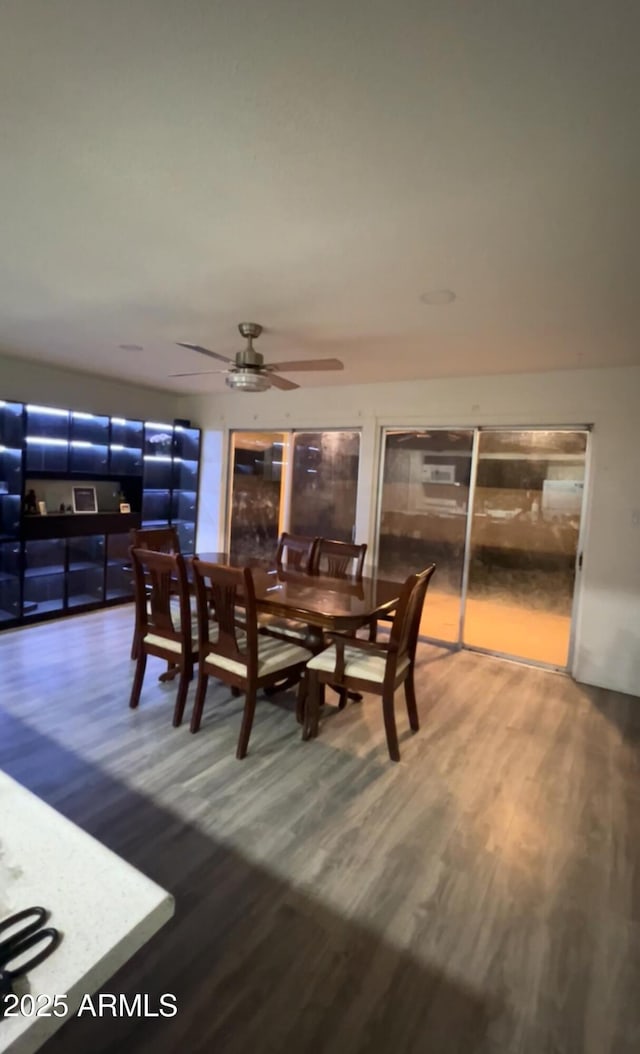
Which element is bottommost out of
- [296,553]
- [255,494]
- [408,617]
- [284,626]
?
[284,626]

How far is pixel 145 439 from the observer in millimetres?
5656

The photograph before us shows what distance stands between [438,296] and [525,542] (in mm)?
2690

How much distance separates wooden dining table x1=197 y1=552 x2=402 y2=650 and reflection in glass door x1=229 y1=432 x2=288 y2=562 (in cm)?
252

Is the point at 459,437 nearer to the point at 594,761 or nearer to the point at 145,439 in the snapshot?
the point at 594,761

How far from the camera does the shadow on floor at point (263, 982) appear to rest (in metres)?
1.35

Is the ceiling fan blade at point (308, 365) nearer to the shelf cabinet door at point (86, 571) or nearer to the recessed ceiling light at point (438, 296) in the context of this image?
the recessed ceiling light at point (438, 296)

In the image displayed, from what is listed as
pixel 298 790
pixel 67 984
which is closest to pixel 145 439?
pixel 298 790

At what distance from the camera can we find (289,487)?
5.75 m

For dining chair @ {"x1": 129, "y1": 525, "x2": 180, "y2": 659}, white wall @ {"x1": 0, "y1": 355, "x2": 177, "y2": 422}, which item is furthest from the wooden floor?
white wall @ {"x1": 0, "y1": 355, "x2": 177, "y2": 422}

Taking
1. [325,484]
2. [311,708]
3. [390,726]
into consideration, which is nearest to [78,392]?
[325,484]

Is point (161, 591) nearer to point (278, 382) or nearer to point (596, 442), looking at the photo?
point (278, 382)

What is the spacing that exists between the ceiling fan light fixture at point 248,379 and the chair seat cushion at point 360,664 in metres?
1.62

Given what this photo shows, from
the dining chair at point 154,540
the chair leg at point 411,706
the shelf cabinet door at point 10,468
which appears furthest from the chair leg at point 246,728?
the shelf cabinet door at point 10,468

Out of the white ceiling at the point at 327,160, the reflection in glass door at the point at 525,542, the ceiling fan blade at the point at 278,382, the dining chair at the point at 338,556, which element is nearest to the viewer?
the white ceiling at the point at 327,160
